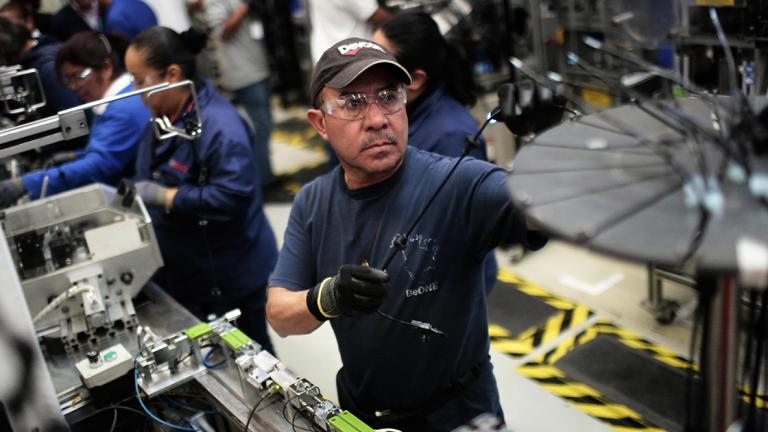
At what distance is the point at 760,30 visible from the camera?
2686mm

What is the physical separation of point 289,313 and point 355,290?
347 millimetres

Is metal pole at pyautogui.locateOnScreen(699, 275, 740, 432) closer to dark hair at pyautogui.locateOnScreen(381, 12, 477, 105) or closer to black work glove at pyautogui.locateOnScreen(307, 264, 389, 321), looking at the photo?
black work glove at pyautogui.locateOnScreen(307, 264, 389, 321)

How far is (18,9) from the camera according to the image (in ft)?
15.1

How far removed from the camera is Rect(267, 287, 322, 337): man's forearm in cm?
165

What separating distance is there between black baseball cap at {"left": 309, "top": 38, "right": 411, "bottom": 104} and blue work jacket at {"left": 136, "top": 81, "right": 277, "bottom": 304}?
3.22ft

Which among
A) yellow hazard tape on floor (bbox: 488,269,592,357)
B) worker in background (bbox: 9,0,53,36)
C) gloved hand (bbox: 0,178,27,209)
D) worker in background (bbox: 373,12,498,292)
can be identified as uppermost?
worker in background (bbox: 9,0,53,36)

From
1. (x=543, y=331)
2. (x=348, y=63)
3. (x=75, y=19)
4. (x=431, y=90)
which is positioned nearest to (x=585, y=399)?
(x=543, y=331)

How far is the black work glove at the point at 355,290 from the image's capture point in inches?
54.8

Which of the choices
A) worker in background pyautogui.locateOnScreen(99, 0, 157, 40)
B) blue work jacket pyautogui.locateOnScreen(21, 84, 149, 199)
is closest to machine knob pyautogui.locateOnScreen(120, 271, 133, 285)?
blue work jacket pyautogui.locateOnScreen(21, 84, 149, 199)

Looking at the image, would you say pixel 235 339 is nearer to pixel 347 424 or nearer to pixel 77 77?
pixel 347 424

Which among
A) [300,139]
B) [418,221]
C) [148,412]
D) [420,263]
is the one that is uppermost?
[418,221]

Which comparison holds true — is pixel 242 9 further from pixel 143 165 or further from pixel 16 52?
pixel 143 165

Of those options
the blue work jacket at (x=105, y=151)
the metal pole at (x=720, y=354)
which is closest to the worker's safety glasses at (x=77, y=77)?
the blue work jacket at (x=105, y=151)

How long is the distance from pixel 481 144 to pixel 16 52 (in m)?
2.85
